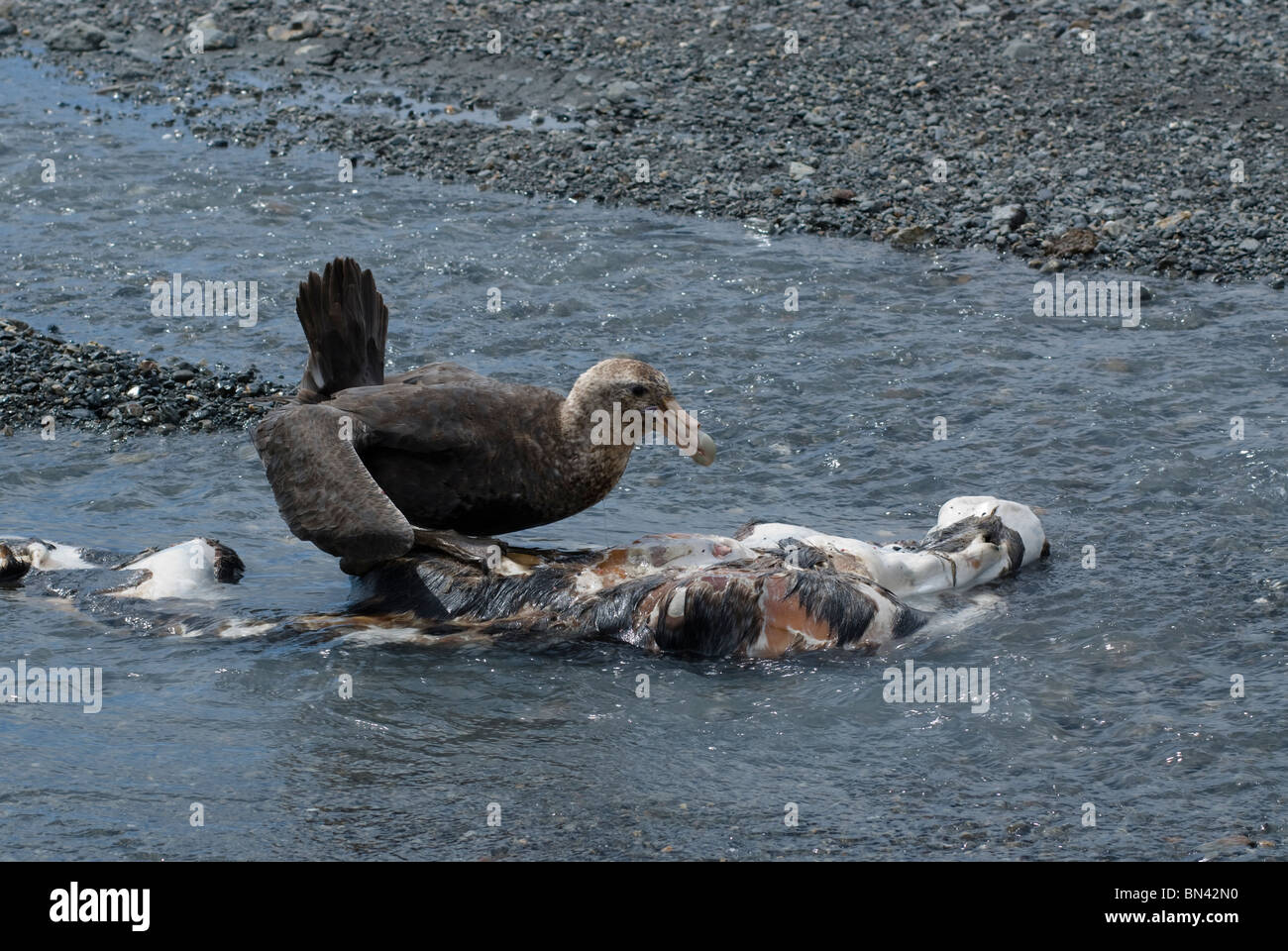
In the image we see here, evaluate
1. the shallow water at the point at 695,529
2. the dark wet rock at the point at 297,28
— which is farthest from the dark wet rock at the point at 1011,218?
the dark wet rock at the point at 297,28

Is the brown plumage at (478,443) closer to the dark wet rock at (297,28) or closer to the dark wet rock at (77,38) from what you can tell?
the dark wet rock at (297,28)

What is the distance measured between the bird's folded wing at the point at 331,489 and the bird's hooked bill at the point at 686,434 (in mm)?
1406

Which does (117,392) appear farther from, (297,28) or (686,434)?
(297,28)

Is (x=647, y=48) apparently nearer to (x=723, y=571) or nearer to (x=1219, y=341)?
(x=1219, y=341)

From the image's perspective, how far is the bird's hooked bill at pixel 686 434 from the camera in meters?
8.10

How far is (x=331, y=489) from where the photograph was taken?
7.65m

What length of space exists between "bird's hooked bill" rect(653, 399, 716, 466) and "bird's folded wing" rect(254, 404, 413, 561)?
4.61 feet

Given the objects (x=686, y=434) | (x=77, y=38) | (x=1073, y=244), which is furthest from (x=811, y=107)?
(x=77, y=38)

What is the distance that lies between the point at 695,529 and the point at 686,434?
4.28ft

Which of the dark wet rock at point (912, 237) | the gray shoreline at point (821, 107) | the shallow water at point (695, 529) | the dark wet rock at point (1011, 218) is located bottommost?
the shallow water at point (695, 529)

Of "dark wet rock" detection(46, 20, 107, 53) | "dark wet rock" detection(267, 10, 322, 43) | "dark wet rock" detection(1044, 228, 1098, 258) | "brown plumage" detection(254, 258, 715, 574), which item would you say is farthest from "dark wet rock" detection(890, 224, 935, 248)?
"dark wet rock" detection(46, 20, 107, 53)

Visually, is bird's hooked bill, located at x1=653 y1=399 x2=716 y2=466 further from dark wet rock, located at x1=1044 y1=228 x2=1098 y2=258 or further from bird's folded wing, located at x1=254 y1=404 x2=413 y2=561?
dark wet rock, located at x1=1044 y1=228 x2=1098 y2=258

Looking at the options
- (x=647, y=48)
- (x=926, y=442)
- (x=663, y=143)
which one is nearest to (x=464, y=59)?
(x=647, y=48)

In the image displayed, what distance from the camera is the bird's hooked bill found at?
26.6 feet
